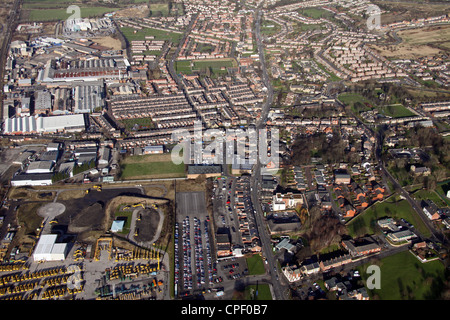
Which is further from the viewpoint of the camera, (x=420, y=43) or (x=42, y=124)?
(x=420, y=43)

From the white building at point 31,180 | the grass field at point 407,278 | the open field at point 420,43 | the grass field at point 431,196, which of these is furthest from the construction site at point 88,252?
the open field at point 420,43

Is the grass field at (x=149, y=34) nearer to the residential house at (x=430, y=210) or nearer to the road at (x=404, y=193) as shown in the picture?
the road at (x=404, y=193)

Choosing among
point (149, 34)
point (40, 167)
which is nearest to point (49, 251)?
point (40, 167)

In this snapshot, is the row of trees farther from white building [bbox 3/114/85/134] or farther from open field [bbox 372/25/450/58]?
open field [bbox 372/25/450/58]

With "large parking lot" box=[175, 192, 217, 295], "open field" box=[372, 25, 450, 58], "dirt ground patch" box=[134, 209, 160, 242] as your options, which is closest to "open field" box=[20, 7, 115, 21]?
"open field" box=[372, 25, 450, 58]

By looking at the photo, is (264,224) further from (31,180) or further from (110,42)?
(110,42)

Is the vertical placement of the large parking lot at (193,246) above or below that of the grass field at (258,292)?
above

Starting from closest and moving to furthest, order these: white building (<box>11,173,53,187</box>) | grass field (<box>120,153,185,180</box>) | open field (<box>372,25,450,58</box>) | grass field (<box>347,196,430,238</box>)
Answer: grass field (<box>347,196,430,238</box>) → white building (<box>11,173,53,187</box>) → grass field (<box>120,153,185,180</box>) → open field (<box>372,25,450,58</box>)
